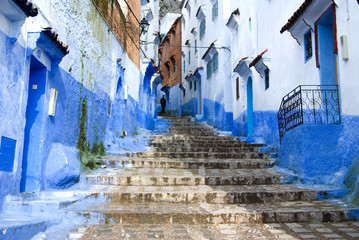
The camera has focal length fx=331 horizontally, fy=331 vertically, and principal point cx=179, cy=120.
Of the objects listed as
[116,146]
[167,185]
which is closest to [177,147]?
[116,146]

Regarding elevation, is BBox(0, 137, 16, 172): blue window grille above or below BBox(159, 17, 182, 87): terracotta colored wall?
below

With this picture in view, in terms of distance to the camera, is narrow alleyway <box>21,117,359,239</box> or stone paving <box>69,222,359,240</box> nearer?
stone paving <box>69,222,359,240</box>

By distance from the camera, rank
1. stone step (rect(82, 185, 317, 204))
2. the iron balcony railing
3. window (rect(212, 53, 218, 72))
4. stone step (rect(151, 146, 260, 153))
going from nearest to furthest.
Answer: stone step (rect(82, 185, 317, 204)) → the iron balcony railing → stone step (rect(151, 146, 260, 153)) → window (rect(212, 53, 218, 72))

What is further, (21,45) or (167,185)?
(167,185)

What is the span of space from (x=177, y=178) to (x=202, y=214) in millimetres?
1927

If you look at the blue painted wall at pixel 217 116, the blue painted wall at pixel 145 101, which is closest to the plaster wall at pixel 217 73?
the blue painted wall at pixel 217 116

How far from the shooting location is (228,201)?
6.10 metres

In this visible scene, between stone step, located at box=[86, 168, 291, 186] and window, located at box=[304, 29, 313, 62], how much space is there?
3122 mm

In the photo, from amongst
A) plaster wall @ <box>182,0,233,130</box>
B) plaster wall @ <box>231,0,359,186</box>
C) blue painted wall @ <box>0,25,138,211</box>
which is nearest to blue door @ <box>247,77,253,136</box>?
plaster wall @ <box>231,0,359,186</box>

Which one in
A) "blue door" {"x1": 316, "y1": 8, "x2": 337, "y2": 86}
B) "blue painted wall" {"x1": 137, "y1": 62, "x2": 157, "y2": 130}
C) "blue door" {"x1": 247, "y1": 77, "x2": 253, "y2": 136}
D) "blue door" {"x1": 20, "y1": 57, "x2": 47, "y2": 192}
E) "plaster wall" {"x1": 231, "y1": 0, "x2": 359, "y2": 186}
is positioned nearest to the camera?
"blue door" {"x1": 20, "y1": 57, "x2": 47, "y2": 192}

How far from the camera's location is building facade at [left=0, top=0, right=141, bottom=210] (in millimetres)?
4750

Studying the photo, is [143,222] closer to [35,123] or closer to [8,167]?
[8,167]

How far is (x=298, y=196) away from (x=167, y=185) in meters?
2.60

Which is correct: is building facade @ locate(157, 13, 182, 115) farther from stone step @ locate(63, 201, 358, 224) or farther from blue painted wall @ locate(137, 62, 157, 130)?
stone step @ locate(63, 201, 358, 224)
